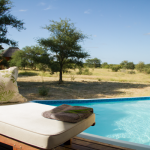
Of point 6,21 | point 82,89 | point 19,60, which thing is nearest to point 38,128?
point 82,89

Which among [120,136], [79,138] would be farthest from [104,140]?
[120,136]

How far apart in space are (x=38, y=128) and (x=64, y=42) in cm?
796

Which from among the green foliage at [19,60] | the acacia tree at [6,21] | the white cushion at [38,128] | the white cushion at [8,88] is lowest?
the white cushion at [38,128]

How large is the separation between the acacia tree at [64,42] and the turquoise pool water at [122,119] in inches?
169

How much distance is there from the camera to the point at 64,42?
9.05m

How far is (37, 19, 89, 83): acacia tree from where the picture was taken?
8945 millimetres

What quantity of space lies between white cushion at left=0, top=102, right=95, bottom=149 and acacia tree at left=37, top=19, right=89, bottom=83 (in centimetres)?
725

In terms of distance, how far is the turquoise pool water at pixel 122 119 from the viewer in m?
3.50

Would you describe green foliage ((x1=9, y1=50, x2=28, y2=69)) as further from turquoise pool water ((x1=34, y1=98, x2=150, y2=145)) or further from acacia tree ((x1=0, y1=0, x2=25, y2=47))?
turquoise pool water ((x1=34, y1=98, x2=150, y2=145))

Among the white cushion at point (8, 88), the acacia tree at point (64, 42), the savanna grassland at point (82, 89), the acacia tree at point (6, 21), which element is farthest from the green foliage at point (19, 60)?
the white cushion at point (8, 88)

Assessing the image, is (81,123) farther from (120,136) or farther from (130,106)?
(130,106)

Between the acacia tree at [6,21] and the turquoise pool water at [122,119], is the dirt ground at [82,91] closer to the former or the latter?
the turquoise pool water at [122,119]

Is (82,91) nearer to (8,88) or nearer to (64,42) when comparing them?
(64,42)

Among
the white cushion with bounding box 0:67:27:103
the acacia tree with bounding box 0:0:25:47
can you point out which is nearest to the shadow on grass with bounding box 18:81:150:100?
the acacia tree with bounding box 0:0:25:47
